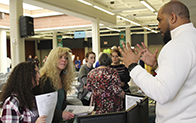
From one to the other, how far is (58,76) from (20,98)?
2.50 feet

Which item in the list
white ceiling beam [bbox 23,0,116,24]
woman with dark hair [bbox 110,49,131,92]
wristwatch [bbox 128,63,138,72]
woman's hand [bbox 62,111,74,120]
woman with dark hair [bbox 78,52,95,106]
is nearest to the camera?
wristwatch [bbox 128,63,138,72]

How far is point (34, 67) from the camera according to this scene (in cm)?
180

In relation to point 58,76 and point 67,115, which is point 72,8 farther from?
point 67,115

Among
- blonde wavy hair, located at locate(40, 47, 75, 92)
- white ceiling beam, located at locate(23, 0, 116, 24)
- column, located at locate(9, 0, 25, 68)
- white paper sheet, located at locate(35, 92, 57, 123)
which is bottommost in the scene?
white paper sheet, located at locate(35, 92, 57, 123)

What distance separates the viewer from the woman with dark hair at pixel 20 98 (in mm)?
1522

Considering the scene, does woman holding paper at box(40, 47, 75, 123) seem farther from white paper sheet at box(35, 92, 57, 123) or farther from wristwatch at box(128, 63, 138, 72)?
wristwatch at box(128, 63, 138, 72)

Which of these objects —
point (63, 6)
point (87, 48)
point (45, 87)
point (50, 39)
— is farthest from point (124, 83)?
point (50, 39)

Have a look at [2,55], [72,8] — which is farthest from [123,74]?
[2,55]

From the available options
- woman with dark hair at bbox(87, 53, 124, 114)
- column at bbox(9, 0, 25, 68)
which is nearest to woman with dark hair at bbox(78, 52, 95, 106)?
woman with dark hair at bbox(87, 53, 124, 114)

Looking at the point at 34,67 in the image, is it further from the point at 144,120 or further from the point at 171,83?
the point at 171,83

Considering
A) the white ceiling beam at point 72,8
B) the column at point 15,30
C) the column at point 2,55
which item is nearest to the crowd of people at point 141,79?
the column at point 15,30

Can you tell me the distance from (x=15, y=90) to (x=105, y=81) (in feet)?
4.31

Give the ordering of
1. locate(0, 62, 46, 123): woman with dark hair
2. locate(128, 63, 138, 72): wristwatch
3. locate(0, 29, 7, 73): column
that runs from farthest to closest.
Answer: locate(0, 29, 7, 73): column
locate(0, 62, 46, 123): woman with dark hair
locate(128, 63, 138, 72): wristwatch

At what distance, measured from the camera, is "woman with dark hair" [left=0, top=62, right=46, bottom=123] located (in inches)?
59.9
